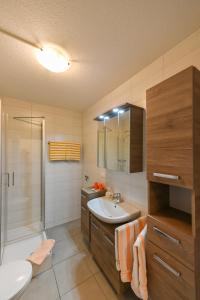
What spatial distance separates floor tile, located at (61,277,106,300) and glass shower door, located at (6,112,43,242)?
118 cm

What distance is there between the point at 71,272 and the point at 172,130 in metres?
1.96

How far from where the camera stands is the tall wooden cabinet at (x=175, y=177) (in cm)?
80

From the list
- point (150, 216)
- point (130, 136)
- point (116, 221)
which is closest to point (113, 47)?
point (130, 136)

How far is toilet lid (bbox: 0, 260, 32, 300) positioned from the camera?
40.6 inches

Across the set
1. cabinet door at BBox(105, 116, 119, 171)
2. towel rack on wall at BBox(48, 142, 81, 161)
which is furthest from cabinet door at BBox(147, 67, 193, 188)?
towel rack on wall at BBox(48, 142, 81, 161)

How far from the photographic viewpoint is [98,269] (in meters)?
1.64

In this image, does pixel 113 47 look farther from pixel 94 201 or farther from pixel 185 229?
pixel 94 201

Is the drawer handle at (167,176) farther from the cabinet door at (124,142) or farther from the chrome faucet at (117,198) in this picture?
the chrome faucet at (117,198)

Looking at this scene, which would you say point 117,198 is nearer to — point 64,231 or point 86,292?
point 86,292

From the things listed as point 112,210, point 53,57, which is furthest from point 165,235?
point 53,57

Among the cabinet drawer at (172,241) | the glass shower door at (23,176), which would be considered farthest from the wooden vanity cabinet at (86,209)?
the cabinet drawer at (172,241)

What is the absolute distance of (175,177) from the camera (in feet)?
2.85

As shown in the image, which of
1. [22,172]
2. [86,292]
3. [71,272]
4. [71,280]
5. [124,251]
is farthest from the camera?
[22,172]

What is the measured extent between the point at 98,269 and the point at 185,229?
4.49 ft
